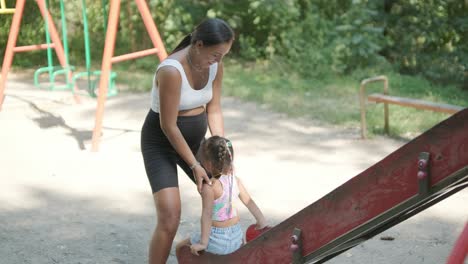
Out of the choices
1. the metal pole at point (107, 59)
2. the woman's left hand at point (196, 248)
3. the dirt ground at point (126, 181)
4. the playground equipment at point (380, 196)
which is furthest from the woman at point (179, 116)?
the metal pole at point (107, 59)

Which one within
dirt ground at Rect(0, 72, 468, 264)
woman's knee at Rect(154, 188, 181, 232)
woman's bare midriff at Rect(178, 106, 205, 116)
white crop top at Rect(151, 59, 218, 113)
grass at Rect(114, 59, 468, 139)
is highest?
white crop top at Rect(151, 59, 218, 113)

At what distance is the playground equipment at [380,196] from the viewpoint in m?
2.71

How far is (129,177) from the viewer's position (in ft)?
21.0

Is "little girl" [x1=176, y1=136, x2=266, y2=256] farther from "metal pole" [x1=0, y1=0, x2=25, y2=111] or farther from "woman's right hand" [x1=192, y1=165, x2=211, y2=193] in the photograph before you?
"metal pole" [x1=0, y1=0, x2=25, y2=111]

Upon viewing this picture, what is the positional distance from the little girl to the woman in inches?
2.6

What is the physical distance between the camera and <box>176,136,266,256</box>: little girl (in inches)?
142

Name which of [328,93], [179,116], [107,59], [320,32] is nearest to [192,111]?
[179,116]

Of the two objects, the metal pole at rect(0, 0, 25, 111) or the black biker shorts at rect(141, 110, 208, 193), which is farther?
the metal pole at rect(0, 0, 25, 111)

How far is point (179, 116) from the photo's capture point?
3803 mm

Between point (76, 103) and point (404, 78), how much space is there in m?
4.26

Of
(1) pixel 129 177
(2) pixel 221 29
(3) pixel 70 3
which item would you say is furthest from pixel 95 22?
(2) pixel 221 29

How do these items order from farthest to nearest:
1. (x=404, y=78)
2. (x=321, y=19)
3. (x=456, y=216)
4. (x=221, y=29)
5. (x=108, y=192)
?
(x=321, y=19) < (x=404, y=78) < (x=108, y=192) < (x=456, y=216) < (x=221, y=29)

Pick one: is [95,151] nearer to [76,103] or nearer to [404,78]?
[76,103]

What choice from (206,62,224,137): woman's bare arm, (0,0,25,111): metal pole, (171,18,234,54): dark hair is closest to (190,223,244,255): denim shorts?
(206,62,224,137): woman's bare arm
